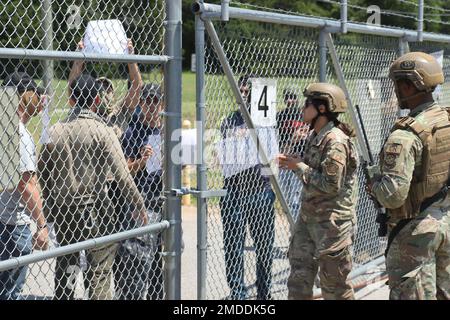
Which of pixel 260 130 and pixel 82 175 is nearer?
pixel 82 175

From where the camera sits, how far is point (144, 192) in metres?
5.46

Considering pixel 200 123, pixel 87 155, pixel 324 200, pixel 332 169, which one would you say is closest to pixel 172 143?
pixel 200 123

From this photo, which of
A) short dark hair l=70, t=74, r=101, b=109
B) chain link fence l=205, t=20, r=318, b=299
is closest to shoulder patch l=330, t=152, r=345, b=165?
chain link fence l=205, t=20, r=318, b=299

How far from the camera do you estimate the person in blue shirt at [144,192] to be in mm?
5164

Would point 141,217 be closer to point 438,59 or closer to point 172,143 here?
point 172,143

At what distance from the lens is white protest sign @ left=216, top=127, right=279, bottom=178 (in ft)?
17.9

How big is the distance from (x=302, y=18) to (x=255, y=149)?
1063mm

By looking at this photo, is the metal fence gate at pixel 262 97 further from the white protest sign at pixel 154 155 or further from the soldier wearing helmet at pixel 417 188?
the soldier wearing helmet at pixel 417 188

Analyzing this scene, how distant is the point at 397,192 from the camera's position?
14.4 feet

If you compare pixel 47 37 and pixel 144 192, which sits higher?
pixel 47 37

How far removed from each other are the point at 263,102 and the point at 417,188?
131 centimetres

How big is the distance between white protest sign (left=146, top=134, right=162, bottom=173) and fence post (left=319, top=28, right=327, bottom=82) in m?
1.58

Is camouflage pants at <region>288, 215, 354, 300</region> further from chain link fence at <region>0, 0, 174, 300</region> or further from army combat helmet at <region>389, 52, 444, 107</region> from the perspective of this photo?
army combat helmet at <region>389, 52, 444, 107</region>

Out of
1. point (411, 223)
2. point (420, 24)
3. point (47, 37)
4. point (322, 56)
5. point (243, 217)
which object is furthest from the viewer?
point (420, 24)
